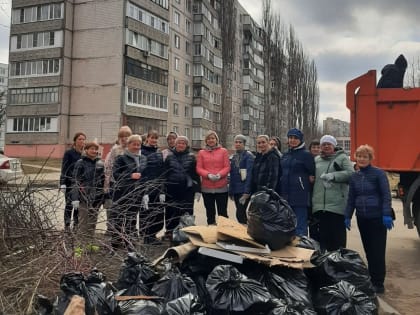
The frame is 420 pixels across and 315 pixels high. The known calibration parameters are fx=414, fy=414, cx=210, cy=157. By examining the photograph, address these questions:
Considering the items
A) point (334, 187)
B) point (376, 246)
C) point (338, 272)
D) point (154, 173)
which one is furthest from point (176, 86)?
point (338, 272)

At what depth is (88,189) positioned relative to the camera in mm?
4570

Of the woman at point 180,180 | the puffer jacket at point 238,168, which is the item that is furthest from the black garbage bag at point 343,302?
the puffer jacket at point 238,168

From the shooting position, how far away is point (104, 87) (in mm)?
35406

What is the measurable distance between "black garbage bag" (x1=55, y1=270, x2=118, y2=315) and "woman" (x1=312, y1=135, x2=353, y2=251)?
322cm

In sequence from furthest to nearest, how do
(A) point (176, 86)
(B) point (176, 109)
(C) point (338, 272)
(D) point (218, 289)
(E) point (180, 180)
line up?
(A) point (176, 86) → (B) point (176, 109) → (E) point (180, 180) → (C) point (338, 272) → (D) point (218, 289)

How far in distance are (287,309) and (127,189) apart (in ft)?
9.55

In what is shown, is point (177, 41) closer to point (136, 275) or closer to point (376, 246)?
point (376, 246)

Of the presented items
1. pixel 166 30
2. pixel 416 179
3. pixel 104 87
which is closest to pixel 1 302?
pixel 416 179

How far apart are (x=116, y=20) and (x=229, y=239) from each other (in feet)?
115

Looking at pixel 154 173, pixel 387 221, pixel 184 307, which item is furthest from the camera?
pixel 154 173

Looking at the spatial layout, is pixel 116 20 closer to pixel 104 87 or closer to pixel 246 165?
pixel 104 87

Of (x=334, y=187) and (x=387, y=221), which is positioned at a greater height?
(x=334, y=187)

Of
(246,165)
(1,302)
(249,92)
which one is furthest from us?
(249,92)

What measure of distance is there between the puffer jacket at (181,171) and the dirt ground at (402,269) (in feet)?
9.74
